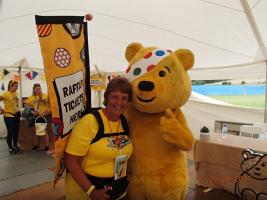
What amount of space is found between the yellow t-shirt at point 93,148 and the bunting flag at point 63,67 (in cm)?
7

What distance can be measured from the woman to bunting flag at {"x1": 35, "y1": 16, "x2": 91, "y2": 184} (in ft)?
0.24

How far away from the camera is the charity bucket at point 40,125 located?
507 centimetres

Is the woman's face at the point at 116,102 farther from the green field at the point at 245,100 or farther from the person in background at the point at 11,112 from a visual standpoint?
the green field at the point at 245,100

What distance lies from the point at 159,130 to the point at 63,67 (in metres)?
0.85

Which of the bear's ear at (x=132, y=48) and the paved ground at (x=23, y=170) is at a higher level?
the bear's ear at (x=132, y=48)

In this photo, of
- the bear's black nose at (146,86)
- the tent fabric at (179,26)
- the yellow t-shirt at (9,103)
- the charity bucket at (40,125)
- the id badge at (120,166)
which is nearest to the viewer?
the id badge at (120,166)

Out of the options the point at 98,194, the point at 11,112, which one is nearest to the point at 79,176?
the point at 98,194

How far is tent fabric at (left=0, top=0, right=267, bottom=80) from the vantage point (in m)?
3.08

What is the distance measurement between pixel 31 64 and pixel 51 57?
5.48 meters

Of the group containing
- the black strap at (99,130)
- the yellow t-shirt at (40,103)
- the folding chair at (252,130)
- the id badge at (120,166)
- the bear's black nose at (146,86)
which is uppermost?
the bear's black nose at (146,86)

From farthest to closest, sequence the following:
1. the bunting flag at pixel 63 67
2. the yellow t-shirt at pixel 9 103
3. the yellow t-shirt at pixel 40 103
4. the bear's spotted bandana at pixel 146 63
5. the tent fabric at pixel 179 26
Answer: the yellow t-shirt at pixel 40 103
the yellow t-shirt at pixel 9 103
the tent fabric at pixel 179 26
the bear's spotted bandana at pixel 146 63
the bunting flag at pixel 63 67

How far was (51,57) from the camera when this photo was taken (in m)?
1.43

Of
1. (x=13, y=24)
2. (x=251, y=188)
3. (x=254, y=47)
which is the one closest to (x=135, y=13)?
(x=254, y=47)

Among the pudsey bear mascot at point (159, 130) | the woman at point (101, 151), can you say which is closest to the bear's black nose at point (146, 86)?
the pudsey bear mascot at point (159, 130)
